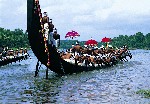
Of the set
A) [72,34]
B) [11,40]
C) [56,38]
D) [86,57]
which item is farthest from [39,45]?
[11,40]

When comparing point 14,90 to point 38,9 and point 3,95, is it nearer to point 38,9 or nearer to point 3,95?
point 3,95

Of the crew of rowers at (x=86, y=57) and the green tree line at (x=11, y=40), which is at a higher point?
the green tree line at (x=11, y=40)

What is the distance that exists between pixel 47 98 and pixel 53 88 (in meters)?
3.96

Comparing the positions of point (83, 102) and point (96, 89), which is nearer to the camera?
point (83, 102)

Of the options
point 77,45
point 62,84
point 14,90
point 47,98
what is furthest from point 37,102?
point 77,45

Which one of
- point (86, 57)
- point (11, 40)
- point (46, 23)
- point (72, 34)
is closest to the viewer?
point (46, 23)

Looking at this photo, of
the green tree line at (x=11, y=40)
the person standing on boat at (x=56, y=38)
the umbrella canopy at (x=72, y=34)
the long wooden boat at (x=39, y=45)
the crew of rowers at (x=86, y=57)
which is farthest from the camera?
→ the green tree line at (x=11, y=40)

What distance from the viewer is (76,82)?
26.1m

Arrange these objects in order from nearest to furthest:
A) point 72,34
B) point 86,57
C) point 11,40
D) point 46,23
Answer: point 46,23 → point 86,57 → point 72,34 → point 11,40

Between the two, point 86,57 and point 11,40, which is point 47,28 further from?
point 11,40

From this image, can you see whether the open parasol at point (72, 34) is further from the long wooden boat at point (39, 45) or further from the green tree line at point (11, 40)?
the green tree line at point (11, 40)

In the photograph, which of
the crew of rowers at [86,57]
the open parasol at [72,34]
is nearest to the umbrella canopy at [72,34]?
the open parasol at [72,34]

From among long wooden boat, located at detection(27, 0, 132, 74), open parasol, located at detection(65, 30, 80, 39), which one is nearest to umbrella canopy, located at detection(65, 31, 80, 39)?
open parasol, located at detection(65, 30, 80, 39)

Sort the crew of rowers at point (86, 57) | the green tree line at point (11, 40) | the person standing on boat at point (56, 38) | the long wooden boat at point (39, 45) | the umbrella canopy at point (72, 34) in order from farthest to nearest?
the green tree line at point (11, 40), the umbrella canopy at point (72, 34), the crew of rowers at point (86, 57), the person standing on boat at point (56, 38), the long wooden boat at point (39, 45)
